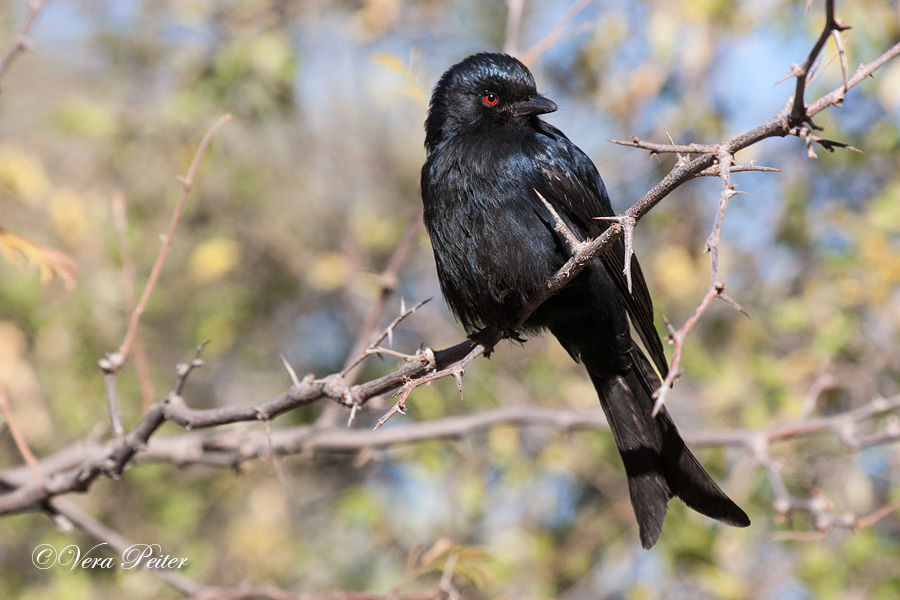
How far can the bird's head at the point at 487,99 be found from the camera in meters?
3.44

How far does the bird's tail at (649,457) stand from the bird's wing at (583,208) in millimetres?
231

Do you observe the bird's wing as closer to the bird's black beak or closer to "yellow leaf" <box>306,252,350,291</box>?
the bird's black beak

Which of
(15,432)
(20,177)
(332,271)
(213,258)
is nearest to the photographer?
(15,432)

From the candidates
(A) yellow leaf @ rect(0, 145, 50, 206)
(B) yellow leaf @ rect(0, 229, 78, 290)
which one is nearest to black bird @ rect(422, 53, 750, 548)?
(B) yellow leaf @ rect(0, 229, 78, 290)

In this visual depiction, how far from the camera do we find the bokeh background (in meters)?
4.72

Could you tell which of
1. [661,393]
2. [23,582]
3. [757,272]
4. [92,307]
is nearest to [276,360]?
[92,307]

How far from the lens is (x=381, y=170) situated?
292 inches

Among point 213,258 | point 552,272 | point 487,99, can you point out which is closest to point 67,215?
point 213,258

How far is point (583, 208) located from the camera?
3146 mm

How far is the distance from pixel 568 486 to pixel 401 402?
4.37 m

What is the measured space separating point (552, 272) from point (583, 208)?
34 centimetres

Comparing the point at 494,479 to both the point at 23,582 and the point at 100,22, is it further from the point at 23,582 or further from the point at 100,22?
the point at 100,22

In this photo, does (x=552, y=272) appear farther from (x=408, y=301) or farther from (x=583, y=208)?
(x=408, y=301)

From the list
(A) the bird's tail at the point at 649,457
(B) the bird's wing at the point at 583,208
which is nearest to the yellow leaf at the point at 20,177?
(B) the bird's wing at the point at 583,208
